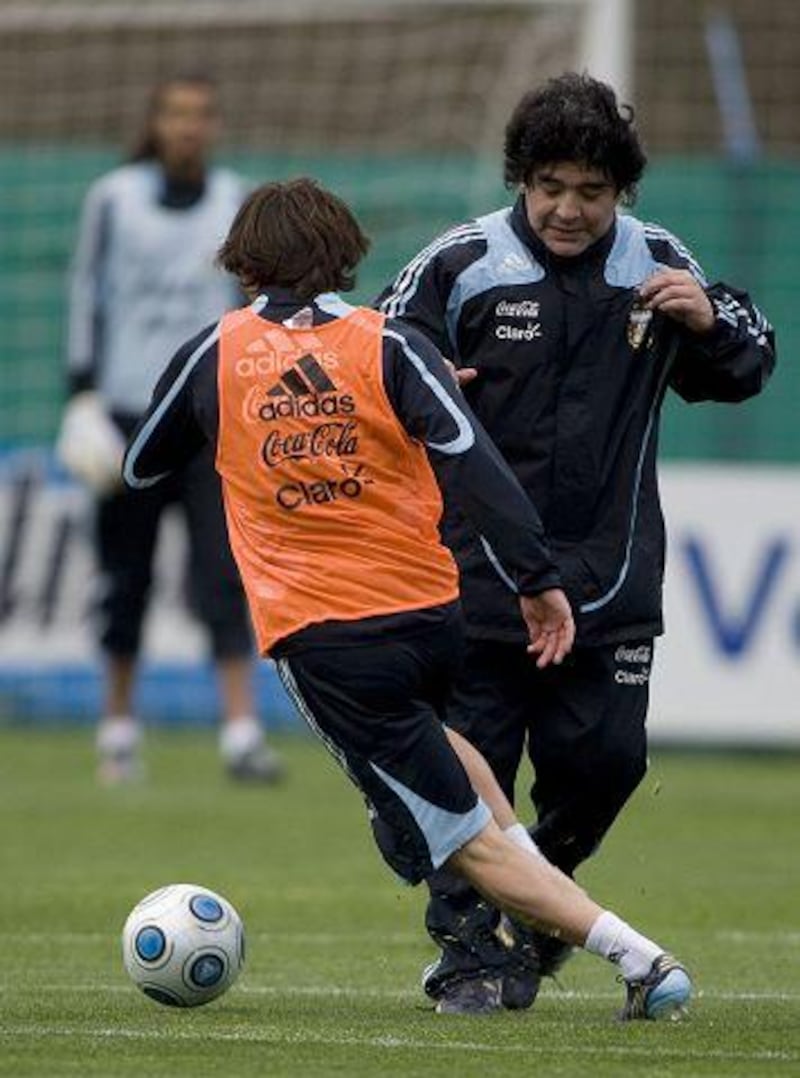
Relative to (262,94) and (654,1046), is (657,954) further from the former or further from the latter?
(262,94)

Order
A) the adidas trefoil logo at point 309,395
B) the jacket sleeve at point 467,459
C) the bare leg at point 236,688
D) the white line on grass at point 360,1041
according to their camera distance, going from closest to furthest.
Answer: the white line on grass at point 360,1041 < the jacket sleeve at point 467,459 < the adidas trefoil logo at point 309,395 < the bare leg at point 236,688

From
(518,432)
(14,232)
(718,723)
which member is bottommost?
(718,723)

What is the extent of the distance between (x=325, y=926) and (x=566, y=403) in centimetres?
237

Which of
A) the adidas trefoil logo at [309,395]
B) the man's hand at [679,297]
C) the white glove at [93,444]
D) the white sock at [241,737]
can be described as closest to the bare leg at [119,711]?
the white sock at [241,737]

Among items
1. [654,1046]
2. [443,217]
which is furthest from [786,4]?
[654,1046]

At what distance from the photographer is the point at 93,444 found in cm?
1346

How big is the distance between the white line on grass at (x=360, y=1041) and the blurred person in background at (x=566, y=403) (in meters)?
0.67

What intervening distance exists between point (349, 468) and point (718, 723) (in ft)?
26.4

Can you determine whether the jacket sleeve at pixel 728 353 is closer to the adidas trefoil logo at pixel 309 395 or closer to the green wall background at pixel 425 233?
the adidas trefoil logo at pixel 309 395

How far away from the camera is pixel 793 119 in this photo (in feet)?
60.0

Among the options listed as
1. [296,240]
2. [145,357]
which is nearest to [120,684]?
[145,357]

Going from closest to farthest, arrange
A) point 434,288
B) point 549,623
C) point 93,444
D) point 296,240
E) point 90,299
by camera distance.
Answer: point 549,623
point 296,240
point 434,288
point 93,444
point 90,299

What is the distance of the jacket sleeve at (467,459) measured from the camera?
6.90 meters

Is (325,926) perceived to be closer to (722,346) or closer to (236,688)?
(722,346)
